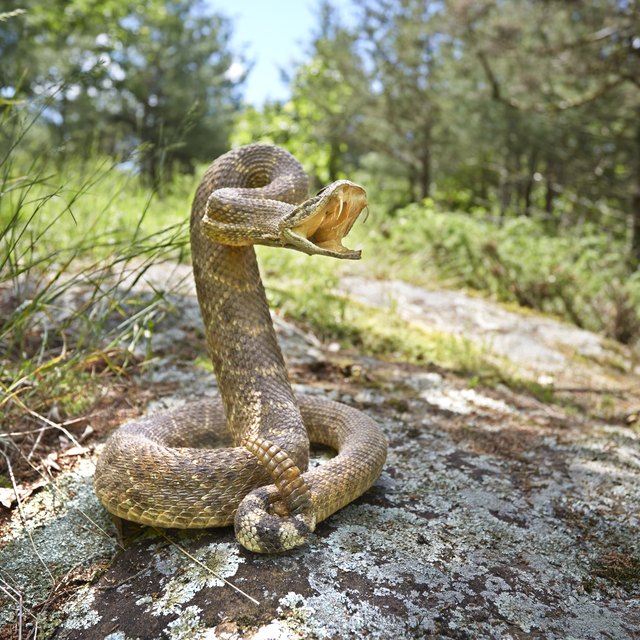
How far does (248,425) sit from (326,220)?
1045 mm

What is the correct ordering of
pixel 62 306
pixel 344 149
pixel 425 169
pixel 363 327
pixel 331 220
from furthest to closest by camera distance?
pixel 425 169 → pixel 344 149 → pixel 363 327 → pixel 62 306 → pixel 331 220

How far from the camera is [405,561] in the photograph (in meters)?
2.34

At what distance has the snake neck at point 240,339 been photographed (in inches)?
112

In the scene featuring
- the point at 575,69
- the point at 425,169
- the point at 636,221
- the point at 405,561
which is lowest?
the point at 425,169

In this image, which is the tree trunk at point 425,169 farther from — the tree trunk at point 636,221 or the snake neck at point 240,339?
the snake neck at point 240,339

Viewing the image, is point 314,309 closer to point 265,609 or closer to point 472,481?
point 472,481

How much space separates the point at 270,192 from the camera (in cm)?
275

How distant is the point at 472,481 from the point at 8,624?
210 centimetres

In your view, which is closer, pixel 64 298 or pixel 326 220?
pixel 326 220

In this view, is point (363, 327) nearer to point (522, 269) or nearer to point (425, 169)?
point (522, 269)

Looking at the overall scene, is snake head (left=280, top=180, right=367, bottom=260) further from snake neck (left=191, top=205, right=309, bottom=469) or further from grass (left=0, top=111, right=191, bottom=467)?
grass (left=0, top=111, right=191, bottom=467)

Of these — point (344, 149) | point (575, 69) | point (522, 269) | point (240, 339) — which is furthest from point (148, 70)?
point (240, 339)

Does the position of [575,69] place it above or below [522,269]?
above

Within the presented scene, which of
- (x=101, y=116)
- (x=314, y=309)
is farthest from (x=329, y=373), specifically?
(x=101, y=116)
